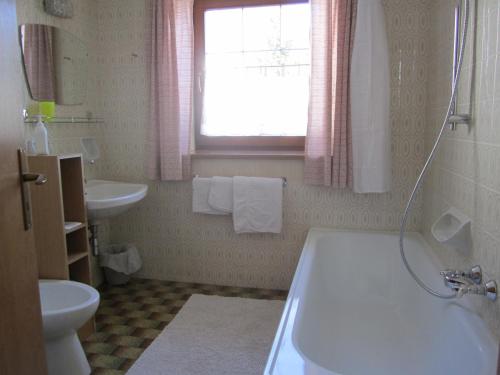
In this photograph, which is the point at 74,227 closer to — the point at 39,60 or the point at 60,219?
the point at 60,219

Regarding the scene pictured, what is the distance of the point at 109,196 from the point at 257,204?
3.24 feet

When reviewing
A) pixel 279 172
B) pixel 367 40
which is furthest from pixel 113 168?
pixel 367 40

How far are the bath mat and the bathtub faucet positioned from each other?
0.92m

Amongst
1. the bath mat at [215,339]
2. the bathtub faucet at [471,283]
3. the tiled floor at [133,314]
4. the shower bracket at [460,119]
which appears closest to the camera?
the bathtub faucet at [471,283]

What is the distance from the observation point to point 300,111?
2.82m

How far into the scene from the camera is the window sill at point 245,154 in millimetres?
2787

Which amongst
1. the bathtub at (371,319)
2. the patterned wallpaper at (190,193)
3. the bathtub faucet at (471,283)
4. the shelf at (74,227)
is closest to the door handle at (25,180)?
the bathtub at (371,319)

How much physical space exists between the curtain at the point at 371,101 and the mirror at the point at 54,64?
5.85 ft

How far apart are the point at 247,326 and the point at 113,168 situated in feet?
5.08

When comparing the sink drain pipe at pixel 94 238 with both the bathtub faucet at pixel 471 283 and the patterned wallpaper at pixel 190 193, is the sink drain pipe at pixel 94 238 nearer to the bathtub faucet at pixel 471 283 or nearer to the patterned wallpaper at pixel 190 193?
the patterned wallpaper at pixel 190 193

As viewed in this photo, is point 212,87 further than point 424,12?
Yes

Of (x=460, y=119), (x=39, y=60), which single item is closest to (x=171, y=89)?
(x=39, y=60)

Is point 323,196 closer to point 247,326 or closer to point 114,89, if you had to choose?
point 247,326

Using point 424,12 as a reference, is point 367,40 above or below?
below
